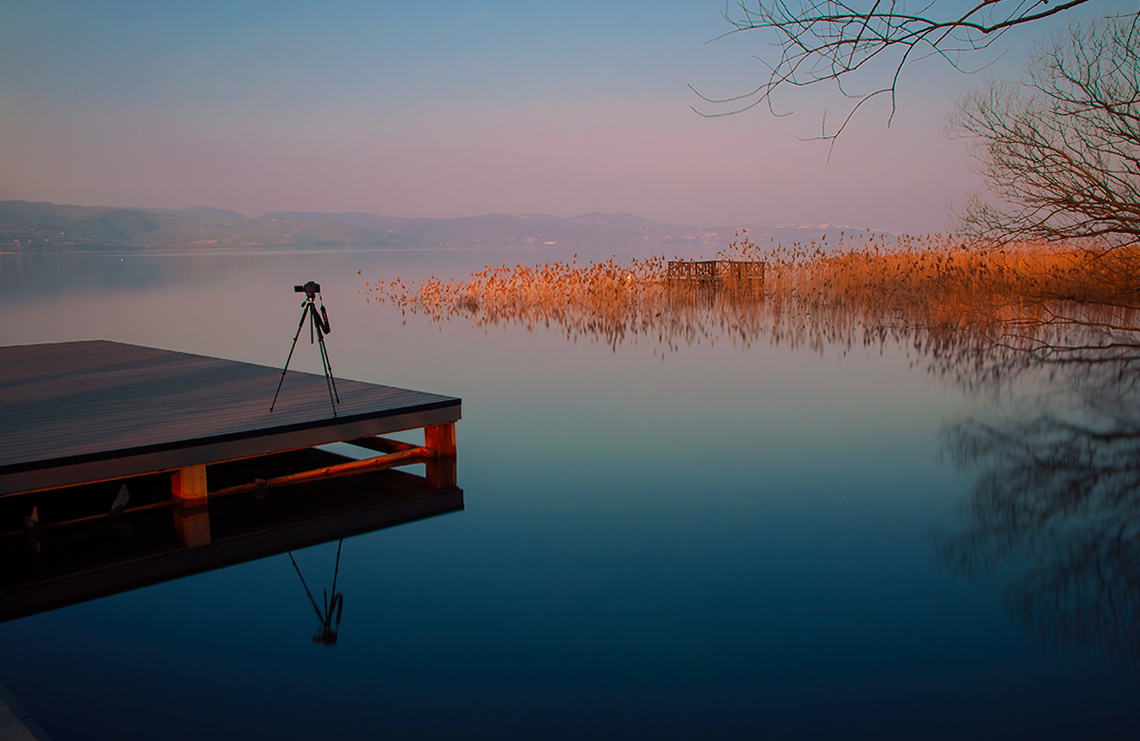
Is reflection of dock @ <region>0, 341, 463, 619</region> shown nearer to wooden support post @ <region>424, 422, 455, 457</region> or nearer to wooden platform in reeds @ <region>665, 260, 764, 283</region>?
wooden support post @ <region>424, 422, 455, 457</region>

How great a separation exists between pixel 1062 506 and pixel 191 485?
4435 millimetres

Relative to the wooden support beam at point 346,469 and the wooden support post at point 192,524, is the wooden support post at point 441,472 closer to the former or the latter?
the wooden support beam at point 346,469

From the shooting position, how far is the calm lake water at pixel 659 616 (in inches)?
102

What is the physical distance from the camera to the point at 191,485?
4.46 m

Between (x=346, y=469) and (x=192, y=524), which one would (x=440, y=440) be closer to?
(x=346, y=469)

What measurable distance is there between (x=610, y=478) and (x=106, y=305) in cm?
1770

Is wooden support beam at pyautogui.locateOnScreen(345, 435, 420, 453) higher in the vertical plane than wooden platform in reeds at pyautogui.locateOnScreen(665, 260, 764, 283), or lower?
lower

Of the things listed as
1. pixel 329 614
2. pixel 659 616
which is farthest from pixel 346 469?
pixel 659 616

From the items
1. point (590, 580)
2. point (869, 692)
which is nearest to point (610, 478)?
point (590, 580)

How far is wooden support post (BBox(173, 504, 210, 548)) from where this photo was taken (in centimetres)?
411

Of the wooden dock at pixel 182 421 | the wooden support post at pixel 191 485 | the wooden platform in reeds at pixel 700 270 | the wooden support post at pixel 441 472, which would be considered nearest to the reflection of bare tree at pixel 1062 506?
the wooden support post at pixel 441 472

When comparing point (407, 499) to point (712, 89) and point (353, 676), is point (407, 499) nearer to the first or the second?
point (353, 676)

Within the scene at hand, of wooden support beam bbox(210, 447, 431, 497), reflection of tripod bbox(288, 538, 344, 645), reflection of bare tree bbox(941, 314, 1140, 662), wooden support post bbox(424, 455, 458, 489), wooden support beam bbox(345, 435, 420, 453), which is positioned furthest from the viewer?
wooden support beam bbox(345, 435, 420, 453)

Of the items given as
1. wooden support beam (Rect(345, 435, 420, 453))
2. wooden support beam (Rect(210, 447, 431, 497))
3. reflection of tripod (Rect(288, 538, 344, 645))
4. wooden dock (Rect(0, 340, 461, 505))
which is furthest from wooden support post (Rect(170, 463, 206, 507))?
wooden support beam (Rect(345, 435, 420, 453))
